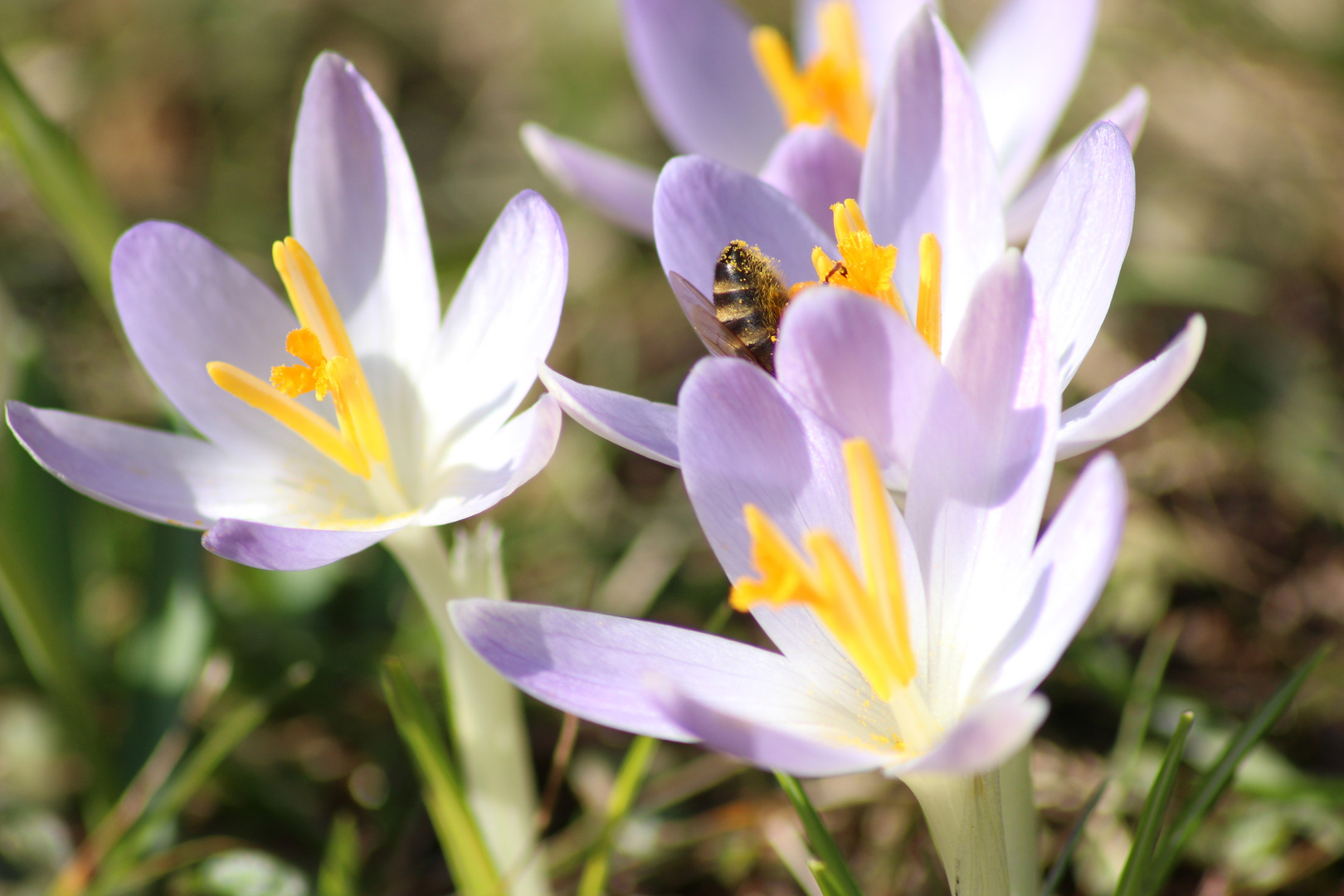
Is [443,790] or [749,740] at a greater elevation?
[749,740]

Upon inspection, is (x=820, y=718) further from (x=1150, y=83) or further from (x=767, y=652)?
(x=1150, y=83)

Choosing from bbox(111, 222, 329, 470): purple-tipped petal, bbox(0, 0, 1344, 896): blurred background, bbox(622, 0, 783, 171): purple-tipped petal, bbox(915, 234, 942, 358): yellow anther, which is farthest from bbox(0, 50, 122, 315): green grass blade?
bbox(915, 234, 942, 358): yellow anther

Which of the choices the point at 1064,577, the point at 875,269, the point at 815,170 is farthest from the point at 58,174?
the point at 1064,577

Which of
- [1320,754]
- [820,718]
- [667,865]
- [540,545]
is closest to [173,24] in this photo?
[540,545]

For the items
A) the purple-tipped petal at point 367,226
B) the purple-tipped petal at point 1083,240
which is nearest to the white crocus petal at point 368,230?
the purple-tipped petal at point 367,226

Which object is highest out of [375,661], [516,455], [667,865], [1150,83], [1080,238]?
[1080,238]

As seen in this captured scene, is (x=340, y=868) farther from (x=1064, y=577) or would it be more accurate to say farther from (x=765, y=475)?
(x=1064, y=577)

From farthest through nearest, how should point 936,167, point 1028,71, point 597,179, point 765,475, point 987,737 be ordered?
point 1028,71
point 597,179
point 936,167
point 765,475
point 987,737

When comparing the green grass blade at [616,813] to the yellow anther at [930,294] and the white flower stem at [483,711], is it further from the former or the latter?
the yellow anther at [930,294]

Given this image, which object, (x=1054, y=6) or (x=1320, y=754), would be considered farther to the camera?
A: (x=1054, y=6)
